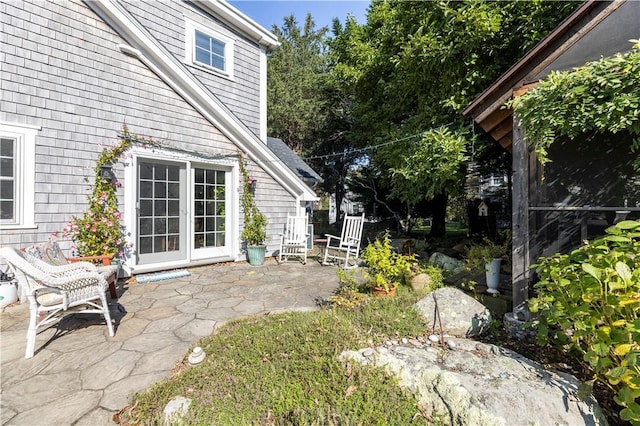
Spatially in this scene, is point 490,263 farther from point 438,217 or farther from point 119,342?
point 438,217

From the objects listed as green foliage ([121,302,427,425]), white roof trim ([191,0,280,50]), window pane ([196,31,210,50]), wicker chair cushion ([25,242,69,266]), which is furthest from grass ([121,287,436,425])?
white roof trim ([191,0,280,50])

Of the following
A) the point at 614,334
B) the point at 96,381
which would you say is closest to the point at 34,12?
the point at 96,381

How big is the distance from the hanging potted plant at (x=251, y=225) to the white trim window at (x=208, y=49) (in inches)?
95.9

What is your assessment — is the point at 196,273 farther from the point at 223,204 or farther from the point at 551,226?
the point at 551,226

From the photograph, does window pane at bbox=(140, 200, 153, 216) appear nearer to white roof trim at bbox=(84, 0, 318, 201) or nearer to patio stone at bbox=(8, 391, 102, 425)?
white roof trim at bbox=(84, 0, 318, 201)

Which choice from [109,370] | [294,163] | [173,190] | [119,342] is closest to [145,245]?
[173,190]

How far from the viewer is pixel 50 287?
260 centimetres

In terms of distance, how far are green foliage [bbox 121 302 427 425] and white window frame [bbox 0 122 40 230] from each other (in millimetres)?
3570

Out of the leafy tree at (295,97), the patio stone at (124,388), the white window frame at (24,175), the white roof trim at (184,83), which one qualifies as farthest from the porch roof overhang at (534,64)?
the leafy tree at (295,97)

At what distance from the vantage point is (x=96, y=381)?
2.21 m

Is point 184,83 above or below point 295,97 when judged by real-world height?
below

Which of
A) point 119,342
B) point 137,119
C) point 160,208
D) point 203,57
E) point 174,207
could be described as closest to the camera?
point 119,342

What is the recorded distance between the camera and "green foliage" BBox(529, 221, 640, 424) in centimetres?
151

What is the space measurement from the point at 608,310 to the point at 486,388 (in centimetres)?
80
